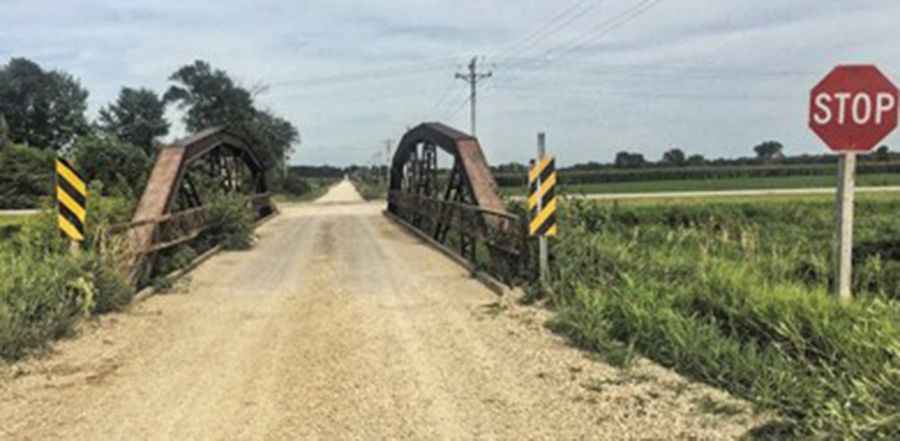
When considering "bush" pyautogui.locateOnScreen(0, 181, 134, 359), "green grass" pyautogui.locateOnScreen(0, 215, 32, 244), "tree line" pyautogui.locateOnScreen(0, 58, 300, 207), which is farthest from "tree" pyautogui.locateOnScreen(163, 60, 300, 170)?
"bush" pyautogui.locateOnScreen(0, 181, 134, 359)

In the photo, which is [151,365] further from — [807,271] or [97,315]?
[807,271]

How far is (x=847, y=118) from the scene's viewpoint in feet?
18.2

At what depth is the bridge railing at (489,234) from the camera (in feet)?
28.8

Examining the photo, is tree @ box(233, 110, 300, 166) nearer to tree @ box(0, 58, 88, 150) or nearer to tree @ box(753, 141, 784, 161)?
tree @ box(0, 58, 88, 150)

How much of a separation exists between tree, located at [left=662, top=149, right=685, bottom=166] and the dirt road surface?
8528cm

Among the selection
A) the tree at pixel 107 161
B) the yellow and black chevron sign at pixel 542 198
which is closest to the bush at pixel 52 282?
the yellow and black chevron sign at pixel 542 198

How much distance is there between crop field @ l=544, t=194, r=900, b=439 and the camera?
3.80 m

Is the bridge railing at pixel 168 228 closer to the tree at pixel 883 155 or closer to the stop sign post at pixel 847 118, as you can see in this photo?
the stop sign post at pixel 847 118

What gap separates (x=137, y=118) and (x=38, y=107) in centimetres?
829

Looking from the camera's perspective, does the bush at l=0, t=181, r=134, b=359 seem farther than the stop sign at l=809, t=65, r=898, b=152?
Yes

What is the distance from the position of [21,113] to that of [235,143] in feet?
184

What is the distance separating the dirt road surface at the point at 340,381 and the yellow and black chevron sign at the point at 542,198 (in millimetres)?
998

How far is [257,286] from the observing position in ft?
31.3

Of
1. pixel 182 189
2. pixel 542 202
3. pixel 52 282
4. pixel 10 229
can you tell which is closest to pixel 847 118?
pixel 542 202
